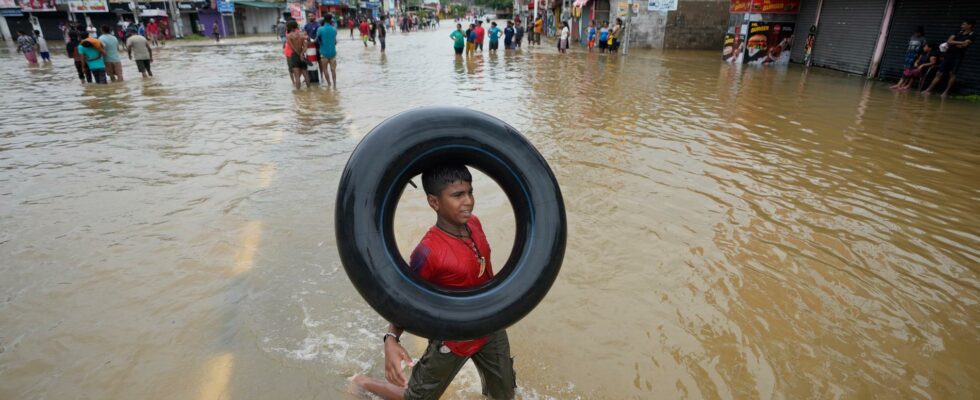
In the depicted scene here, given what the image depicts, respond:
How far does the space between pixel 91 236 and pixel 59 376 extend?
7.06 ft

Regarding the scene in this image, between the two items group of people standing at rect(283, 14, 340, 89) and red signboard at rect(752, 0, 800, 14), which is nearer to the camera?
group of people standing at rect(283, 14, 340, 89)

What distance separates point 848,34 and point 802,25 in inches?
114

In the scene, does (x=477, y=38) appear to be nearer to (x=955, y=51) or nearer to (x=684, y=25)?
(x=684, y=25)

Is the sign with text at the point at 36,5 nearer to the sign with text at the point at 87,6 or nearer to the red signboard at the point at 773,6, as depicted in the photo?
the sign with text at the point at 87,6

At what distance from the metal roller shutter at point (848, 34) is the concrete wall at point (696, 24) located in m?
10.1

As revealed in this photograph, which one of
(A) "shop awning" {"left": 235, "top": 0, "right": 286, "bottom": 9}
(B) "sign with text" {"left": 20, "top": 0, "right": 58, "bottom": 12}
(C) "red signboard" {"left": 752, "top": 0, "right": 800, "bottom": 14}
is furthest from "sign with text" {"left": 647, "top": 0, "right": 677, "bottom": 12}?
(B) "sign with text" {"left": 20, "top": 0, "right": 58, "bottom": 12}

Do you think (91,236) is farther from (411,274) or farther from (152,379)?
(411,274)

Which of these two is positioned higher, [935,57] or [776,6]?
[776,6]

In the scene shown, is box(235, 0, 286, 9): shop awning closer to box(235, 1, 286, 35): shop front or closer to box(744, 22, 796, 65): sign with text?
box(235, 1, 286, 35): shop front

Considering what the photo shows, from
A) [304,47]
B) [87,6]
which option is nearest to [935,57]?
[304,47]

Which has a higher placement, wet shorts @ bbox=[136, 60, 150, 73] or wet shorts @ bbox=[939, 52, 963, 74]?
wet shorts @ bbox=[939, 52, 963, 74]

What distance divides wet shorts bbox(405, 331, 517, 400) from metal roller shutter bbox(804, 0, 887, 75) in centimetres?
1836

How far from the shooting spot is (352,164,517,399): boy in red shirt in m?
1.99

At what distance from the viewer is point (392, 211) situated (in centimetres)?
205
